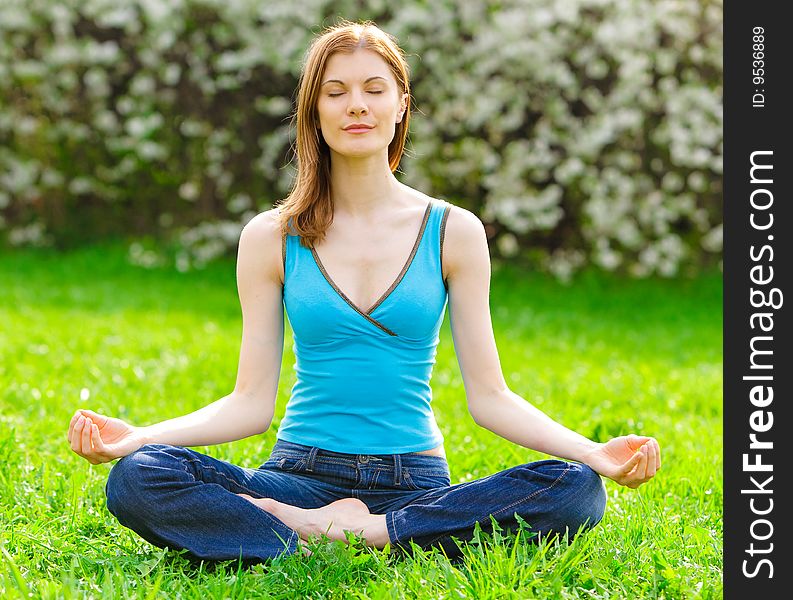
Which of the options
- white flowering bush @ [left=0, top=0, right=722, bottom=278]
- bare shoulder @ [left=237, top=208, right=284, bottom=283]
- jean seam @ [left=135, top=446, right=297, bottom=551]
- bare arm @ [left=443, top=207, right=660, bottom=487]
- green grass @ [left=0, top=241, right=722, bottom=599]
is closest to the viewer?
green grass @ [left=0, top=241, right=722, bottom=599]

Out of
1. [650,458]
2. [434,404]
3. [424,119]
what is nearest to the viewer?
[650,458]

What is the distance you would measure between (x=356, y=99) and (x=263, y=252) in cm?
47

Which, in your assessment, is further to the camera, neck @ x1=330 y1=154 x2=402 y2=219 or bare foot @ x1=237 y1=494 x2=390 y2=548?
neck @ x1=330 y1=154 x2=402 y2=219

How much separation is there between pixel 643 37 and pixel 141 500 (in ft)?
21.9

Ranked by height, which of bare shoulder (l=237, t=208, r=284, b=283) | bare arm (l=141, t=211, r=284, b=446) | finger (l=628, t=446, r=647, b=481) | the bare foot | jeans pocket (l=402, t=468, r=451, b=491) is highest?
bare shoulder (l=237, t=208, r=284, b=283)

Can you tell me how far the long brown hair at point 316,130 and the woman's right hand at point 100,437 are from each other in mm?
667

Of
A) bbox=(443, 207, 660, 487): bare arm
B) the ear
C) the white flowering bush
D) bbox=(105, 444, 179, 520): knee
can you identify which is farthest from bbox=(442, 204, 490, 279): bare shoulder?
the white flowering bush

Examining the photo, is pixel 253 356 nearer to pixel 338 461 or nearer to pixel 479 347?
pixel 338 461

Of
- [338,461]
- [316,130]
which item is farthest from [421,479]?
[316,130]

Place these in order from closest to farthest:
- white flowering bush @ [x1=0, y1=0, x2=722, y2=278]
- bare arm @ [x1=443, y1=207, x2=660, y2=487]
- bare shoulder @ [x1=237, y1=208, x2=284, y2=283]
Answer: bare arm @ [x1=443, y1=207, x2=660, y2=487]
bare shoulder @ [x1=237, y1=208, x2=284, y2=283]
white flowering bush @ [x1=0, y1=0, x2=722, y2=278]

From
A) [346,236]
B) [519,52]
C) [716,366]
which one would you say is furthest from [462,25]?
[346,236]

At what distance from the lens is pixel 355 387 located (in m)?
2.86

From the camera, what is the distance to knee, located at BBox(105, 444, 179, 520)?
2.60 m

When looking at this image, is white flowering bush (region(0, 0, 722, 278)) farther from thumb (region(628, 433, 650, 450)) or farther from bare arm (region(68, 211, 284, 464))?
thumb (region(628, 433, 650, 450))
